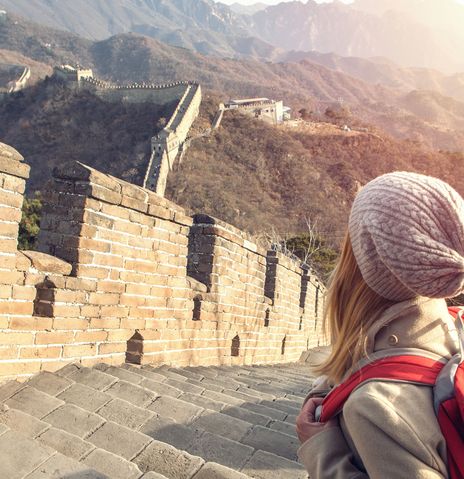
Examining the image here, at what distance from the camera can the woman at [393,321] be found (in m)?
1.23

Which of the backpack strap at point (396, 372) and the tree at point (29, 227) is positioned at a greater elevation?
the tree at point (29, 227)

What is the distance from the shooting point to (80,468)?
194cm

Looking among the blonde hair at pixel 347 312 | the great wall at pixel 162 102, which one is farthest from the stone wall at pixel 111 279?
the great wall at pixel 162 102

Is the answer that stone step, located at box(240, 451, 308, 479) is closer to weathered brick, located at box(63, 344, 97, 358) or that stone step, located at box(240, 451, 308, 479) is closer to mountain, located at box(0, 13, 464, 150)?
weathered brick, located at box(63, 344, 97, 358)

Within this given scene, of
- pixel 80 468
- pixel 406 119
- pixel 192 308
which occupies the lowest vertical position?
pixel 80 468

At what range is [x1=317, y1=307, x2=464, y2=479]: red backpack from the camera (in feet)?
4.01

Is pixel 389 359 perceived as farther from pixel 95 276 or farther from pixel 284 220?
pixel 284 220

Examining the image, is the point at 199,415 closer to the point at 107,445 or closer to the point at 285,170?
the point at 107,445

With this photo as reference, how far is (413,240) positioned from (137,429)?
181 centimetres

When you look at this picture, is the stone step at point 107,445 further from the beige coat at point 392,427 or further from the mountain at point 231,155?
the mountain at point 231,155

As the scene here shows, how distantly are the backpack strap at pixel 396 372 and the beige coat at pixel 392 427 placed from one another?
0.08 ft

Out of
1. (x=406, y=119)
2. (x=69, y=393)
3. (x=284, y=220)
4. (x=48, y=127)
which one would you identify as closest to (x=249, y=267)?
(x=69, y=393)

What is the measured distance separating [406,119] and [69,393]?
4830 inches

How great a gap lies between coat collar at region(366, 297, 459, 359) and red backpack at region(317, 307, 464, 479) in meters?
0.04
